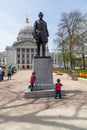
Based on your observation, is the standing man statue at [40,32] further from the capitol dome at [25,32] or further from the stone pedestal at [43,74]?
the capitol dome at [25,32]

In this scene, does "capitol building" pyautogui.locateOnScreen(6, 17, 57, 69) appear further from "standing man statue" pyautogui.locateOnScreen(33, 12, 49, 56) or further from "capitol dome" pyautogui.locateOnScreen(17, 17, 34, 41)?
"standing man statue" pyautogui.locateOnScreen(33, 12, 49, 56)

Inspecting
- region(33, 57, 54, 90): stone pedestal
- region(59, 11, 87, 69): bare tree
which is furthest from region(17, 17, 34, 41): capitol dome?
region(33, 57, 54, 90): stone pedestal

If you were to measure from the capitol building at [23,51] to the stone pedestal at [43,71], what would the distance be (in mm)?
132717

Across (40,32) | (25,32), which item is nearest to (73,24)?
(40,32)

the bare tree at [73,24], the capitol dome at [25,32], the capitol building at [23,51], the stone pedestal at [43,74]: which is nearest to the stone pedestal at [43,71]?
the stone pedestal at [43,74]

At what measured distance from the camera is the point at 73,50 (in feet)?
176

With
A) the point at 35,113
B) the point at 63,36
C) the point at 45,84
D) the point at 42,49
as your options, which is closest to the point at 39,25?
the point at 42,49

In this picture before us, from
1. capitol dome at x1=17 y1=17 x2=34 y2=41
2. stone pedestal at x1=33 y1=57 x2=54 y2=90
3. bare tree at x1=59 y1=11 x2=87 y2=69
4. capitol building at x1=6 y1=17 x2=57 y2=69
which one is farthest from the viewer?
capitol dome at x1=17 y1=17 x2=34 y2=41

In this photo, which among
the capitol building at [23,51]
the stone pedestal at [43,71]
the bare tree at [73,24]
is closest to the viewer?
the stone pedestal at [43,71]

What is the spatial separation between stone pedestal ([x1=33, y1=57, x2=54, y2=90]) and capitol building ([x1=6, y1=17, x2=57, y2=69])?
133 m

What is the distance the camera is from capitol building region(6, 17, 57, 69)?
5866 inches

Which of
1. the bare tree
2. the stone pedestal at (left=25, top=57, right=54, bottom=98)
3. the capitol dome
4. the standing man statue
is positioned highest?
the capitol dome

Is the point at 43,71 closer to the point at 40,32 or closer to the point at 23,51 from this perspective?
the point at 40,32

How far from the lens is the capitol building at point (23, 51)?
489 ft
